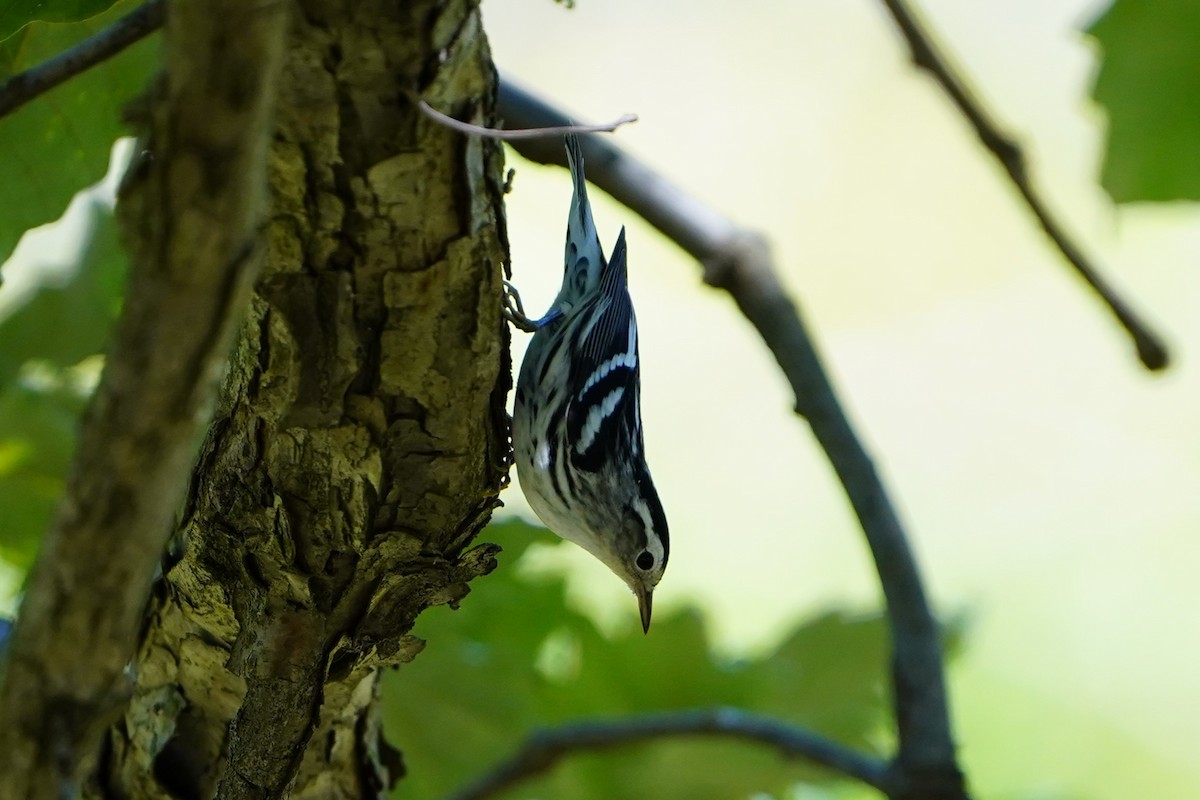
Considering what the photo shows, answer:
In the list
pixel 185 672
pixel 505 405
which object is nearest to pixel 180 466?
pixel 505 405

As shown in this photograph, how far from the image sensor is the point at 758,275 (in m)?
1.51

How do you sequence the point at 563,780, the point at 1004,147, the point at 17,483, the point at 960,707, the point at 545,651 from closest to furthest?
the point at 1004,147 → the point at 17,483 → the point at 545,651 → the point at 563,780 → the point at 960,707

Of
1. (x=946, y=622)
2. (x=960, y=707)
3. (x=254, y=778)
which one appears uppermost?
(x=254, y=778)

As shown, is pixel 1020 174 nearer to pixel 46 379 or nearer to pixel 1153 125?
pixel 1153 125

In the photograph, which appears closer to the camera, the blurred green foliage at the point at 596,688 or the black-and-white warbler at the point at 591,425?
the blurred green foliage at the point at 596,688

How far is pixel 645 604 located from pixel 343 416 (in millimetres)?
1146

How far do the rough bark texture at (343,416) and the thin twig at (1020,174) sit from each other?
524mm

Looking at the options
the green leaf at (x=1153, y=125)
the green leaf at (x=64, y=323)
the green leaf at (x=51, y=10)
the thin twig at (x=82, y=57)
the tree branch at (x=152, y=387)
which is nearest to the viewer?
the tree branch at (x=152, y=387)

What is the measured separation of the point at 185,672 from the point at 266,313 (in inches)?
19.1

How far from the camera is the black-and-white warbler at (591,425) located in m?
1.99

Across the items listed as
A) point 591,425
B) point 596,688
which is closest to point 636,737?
point 596,688

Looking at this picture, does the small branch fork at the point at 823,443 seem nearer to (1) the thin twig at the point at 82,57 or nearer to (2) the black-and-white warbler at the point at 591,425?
(2) the black-and-white warbler at the point at 591,425

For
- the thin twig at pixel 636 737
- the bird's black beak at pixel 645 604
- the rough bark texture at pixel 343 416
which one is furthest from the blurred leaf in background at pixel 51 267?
the bird's black beak at pixel 645 604

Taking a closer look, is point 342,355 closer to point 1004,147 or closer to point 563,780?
point 1004,147
